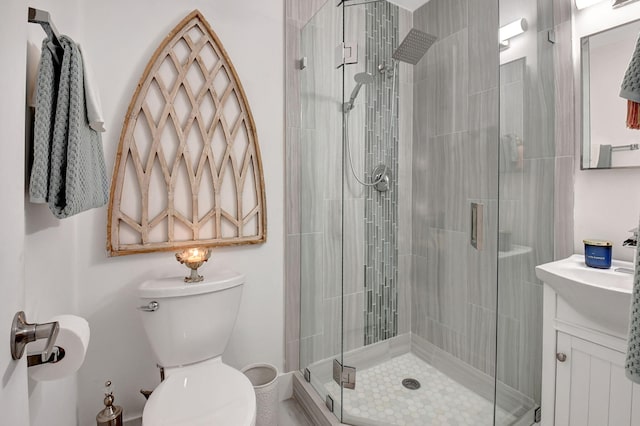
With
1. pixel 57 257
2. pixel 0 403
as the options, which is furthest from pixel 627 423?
pixel 57 257

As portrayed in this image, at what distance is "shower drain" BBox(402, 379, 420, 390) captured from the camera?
1702 mm

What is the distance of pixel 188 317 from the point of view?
4.31ft

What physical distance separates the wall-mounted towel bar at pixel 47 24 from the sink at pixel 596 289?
1.74m

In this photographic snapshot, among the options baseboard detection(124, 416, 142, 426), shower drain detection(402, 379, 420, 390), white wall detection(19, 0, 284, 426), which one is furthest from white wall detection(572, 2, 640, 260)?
baseboard detection(124, 416, 142, 426)

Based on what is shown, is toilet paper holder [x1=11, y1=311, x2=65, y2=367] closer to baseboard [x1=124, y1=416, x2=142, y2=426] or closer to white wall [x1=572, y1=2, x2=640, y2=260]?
baseboard [x1=124, y1=416, x2=142, y2=426]

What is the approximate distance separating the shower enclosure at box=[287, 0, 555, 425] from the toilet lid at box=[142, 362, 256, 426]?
0.58 metres

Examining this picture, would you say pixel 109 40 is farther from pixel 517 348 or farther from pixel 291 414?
pixel 517 348

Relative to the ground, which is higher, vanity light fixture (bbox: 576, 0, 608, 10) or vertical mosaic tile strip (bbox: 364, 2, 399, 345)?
vanity light fixture (bbox: 576, 0, 608, 10)

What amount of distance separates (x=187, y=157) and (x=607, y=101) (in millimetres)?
1867

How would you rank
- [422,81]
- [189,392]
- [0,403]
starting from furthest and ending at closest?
[422,81] → [189,392] → [0,403]

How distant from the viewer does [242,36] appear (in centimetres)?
167

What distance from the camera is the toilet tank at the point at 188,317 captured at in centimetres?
128

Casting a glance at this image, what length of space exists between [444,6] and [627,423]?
1840 millimetres

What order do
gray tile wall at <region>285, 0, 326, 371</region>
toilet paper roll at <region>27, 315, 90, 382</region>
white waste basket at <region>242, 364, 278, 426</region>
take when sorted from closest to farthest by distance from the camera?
Result: toilet paper roll at <region>27, 315, 90, 382</region>, white waste basket at <region>242, 364, 278, 426</region>, gray tile wall at <region>285, 0, 326, 371</region>
